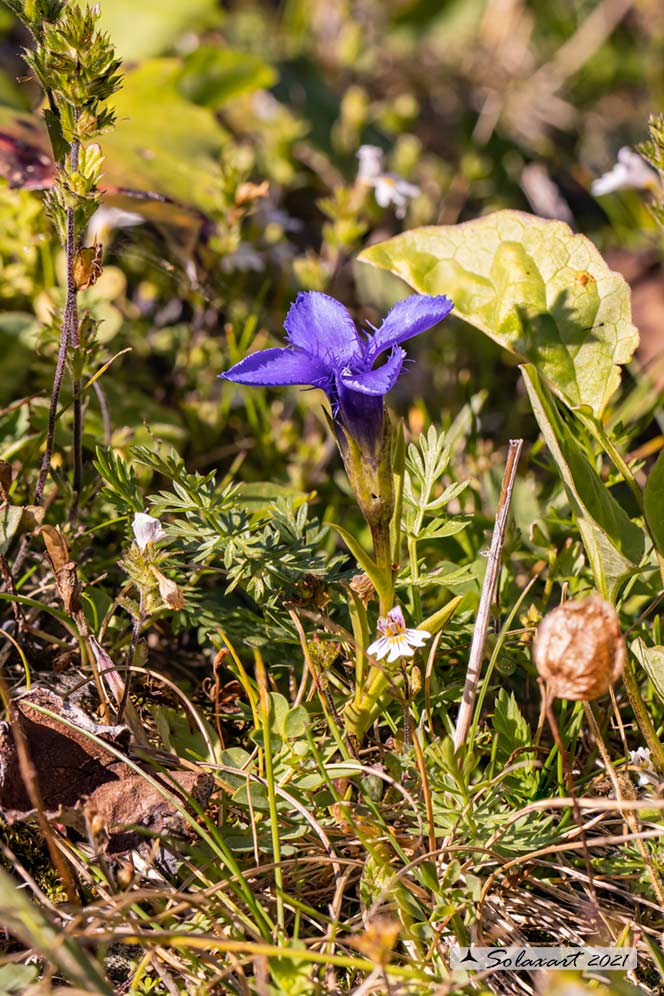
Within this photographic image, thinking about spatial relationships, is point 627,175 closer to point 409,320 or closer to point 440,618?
point 409,320

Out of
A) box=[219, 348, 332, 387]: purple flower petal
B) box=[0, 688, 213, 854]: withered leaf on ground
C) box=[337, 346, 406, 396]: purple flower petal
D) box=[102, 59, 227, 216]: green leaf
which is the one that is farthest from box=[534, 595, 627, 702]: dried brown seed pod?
box=[102, 59, 227, 216]: green leaf

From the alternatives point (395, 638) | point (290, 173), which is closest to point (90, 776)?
point (395, 638)

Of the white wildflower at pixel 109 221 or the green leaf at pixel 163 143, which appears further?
the green leaf at pixel 163 143

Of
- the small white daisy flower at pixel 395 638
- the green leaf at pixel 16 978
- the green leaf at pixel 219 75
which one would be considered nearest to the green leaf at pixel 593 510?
the small white daisy flower at pixel 395 638

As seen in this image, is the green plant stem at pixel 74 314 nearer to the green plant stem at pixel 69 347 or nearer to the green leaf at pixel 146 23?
the green plant stem at pixel 69 347

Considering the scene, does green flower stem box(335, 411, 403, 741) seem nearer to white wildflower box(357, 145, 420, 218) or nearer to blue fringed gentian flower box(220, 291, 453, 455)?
blue fringed gentian flower box(220, 291, 453, 455)

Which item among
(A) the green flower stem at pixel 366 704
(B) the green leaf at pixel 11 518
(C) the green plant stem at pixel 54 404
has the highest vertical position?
(C) the green plant stem at pixel 54 404
